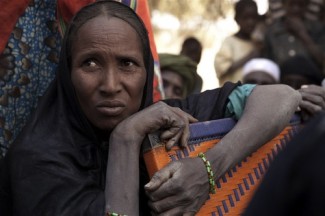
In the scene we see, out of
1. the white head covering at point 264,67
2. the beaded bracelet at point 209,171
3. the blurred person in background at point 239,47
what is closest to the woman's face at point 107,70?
the beaded bracelet at point 209,171

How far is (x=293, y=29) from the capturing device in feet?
24.9

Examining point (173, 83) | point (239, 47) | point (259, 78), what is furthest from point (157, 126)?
point (239, 47)

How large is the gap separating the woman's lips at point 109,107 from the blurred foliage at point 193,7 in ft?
20.6

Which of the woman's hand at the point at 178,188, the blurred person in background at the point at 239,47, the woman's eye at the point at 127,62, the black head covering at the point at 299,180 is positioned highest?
the blurred person in background at the point at 239,47

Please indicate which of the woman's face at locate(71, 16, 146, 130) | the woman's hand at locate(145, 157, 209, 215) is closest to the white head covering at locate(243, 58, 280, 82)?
the woman's face at locate(71, 16, 146, 130)

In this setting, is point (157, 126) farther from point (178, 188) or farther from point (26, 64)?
point (26, 64)

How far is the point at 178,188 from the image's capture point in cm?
249

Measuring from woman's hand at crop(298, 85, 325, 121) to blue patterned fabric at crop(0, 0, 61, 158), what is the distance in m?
1.17

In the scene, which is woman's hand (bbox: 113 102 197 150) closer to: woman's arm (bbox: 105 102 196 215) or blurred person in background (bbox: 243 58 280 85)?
woman's arm (bbox: 105 102 196 215)

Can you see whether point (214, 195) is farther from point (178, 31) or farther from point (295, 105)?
point (178, 31)

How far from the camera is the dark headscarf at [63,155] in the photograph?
2.60m

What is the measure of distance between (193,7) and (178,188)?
8463 millimetres

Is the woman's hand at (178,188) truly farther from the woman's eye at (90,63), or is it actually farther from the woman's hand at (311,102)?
the woman's hand at (311,102)

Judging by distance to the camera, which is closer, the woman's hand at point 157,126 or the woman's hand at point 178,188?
the woman's hand at point 178,188
